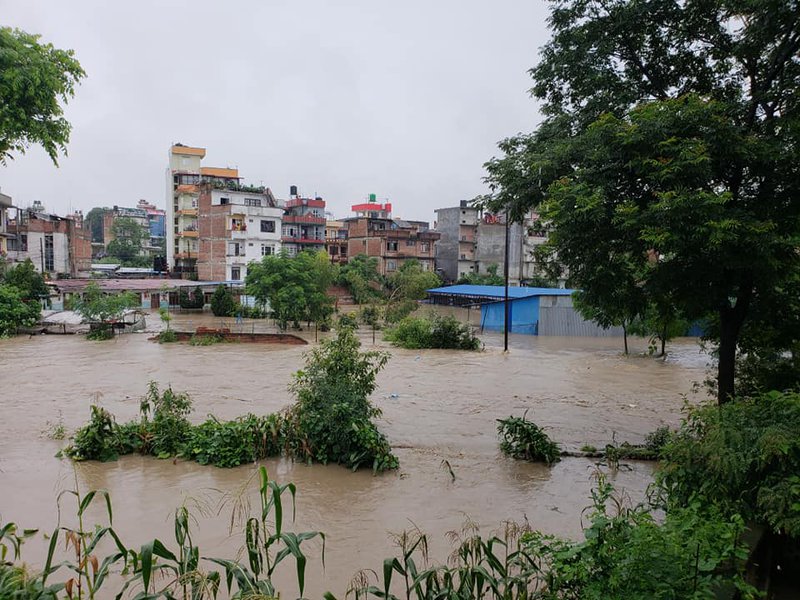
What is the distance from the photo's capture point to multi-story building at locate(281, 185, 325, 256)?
49094 mm

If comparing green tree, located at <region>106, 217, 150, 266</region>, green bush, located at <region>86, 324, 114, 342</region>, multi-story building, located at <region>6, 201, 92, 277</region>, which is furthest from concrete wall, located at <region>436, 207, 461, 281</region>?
green bush, located at <region>86, 324, 114, 342</region>

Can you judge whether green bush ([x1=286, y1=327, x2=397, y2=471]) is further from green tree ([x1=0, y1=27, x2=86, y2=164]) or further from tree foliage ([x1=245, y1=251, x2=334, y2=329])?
tree foliage ([x1=245, y1=251, x2=334, y2=329])

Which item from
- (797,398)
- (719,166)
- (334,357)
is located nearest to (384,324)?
(334,357)

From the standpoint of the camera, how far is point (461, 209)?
5425 centimetres

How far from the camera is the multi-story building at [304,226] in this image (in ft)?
161

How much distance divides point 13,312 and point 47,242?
64.1 feet

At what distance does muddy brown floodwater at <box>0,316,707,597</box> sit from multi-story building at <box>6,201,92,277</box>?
62.5ft

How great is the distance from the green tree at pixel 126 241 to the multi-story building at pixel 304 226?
719 inches

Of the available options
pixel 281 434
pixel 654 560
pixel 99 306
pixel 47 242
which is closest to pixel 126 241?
pixel 47 242

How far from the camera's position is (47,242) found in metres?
42.1

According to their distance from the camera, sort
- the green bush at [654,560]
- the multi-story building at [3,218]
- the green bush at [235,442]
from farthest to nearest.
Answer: the multi-story building at [3,218] < the green bush at [235,442] < the green bush at [654,560]

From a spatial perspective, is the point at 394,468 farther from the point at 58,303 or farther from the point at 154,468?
the point at 58,303

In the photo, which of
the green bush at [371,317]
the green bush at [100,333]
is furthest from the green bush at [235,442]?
the green bush at [371,317]

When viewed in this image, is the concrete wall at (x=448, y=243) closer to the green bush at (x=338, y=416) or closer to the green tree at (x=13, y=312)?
the green tree at (x=13, y=312)
